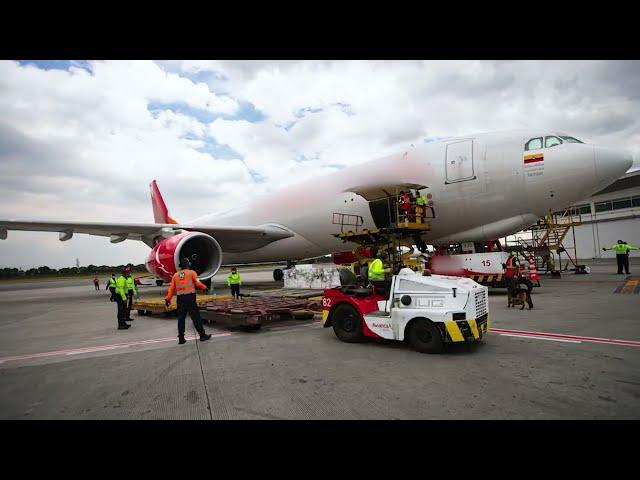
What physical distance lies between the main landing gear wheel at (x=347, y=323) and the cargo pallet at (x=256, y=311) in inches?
66.6

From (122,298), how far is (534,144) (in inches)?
425

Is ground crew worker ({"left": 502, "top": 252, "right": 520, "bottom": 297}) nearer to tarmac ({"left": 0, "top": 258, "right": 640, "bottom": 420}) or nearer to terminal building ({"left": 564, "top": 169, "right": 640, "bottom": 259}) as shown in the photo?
tarmac ({"left": 0, "top": 258, "right": 640, "bottom": 420})

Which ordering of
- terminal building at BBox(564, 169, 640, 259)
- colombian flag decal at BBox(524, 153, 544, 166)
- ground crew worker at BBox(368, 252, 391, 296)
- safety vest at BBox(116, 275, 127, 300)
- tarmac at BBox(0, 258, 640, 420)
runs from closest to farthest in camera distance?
1. tarmac at BBox(0, 258, 640, 420)
2. ground crew worker at BBox(368, 252, 391, 296)
3. safety vest at BBox(116, 275, 127, 300)
4. colombian flag decal at BBox(524, 153, 544, 166)
5. terminal building at BBox(564, 169, 640, 259)

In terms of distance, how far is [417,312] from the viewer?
16.4 feet

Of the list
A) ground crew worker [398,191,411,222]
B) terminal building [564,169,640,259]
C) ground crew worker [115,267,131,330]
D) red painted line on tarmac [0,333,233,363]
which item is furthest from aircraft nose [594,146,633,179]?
terminal building [564,169,640,259]

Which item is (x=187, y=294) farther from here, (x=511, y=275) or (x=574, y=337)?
(x=511, y=275)

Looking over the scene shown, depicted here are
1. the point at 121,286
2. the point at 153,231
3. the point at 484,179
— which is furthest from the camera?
the point at 153,231

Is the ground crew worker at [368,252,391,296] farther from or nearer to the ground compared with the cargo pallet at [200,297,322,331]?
farther from the ground

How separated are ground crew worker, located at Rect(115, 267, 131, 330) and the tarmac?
0.81 meters

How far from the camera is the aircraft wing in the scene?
13164 millimetres

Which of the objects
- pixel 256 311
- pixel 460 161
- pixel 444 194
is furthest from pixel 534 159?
pixel 256 311
